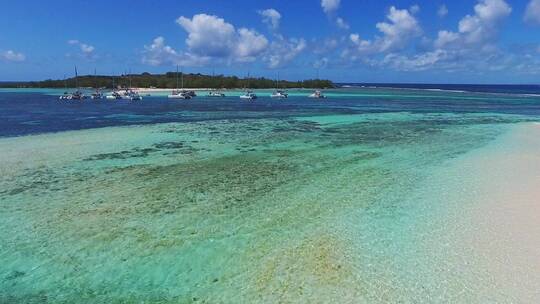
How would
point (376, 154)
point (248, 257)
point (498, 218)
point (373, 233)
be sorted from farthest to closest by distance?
1. point (376, 154)
2. point (498, 218)
3. point (373, 233)
4. point (248, 257)

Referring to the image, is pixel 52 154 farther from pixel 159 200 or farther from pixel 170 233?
pixel 170 233

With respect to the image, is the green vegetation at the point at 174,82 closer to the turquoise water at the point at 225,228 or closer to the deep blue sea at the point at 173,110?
the deep blue sea at the point at 173,110

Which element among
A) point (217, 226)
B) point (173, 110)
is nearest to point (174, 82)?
point (173, 110)

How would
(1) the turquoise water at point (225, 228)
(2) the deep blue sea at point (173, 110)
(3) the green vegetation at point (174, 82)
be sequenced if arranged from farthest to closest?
1. (3) the green vegetation at point (174, 82)
2. (2) the deep blue sea at point (173, 110)
3. (1) the turquoise water at point (225, 228)

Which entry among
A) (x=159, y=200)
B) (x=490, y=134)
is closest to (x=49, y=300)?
(x=159, y=200)

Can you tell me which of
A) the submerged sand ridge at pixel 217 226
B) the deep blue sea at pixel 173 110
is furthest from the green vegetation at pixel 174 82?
the submerged sand ridge at pixel 217 226

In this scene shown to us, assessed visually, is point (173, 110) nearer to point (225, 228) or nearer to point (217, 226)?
point (217, 226)
